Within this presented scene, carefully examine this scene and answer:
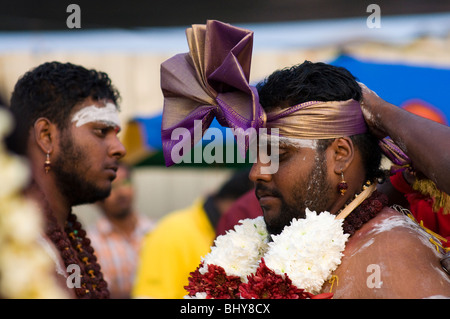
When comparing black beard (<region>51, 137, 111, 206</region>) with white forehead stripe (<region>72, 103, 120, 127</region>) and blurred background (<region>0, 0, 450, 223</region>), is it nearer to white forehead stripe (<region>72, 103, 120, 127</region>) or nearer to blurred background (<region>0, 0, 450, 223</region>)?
white forehead stripe (<region>72, 103, 120, 127</region>)

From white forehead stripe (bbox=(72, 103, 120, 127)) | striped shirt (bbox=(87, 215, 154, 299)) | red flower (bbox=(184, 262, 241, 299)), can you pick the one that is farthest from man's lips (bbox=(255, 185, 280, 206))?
striped shirt (bbox=(87, 215, 154, 299))

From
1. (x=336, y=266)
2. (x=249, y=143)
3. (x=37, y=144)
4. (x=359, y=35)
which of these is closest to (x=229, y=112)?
(x=249, y=143)

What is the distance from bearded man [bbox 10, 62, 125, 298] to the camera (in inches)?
132

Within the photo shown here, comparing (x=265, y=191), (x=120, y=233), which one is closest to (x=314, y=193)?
(x=265, y=191)

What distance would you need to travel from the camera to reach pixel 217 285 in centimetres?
278

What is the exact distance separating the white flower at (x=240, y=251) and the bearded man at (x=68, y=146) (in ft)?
2.96

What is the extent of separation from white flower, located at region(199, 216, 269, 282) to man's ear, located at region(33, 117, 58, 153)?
1.21m

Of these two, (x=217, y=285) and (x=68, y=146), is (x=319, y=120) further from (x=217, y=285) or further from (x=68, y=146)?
(x=68, y=146)

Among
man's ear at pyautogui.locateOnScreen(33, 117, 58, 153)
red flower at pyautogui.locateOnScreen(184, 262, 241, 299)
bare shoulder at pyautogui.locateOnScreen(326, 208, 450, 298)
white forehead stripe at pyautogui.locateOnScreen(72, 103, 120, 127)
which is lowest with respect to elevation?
red flower at pyautogui.locateOnScreen(184, 262, 241, 299)

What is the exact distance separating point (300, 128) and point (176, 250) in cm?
226

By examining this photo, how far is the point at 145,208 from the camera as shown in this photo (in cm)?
990

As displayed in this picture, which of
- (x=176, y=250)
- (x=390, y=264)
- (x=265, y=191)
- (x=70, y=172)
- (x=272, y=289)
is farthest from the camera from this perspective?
(x=176, y=250)

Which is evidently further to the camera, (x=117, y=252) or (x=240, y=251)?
(x=117, y=252)

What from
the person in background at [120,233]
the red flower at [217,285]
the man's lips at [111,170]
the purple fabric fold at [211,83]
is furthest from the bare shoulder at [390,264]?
the person in background at [120,233]
